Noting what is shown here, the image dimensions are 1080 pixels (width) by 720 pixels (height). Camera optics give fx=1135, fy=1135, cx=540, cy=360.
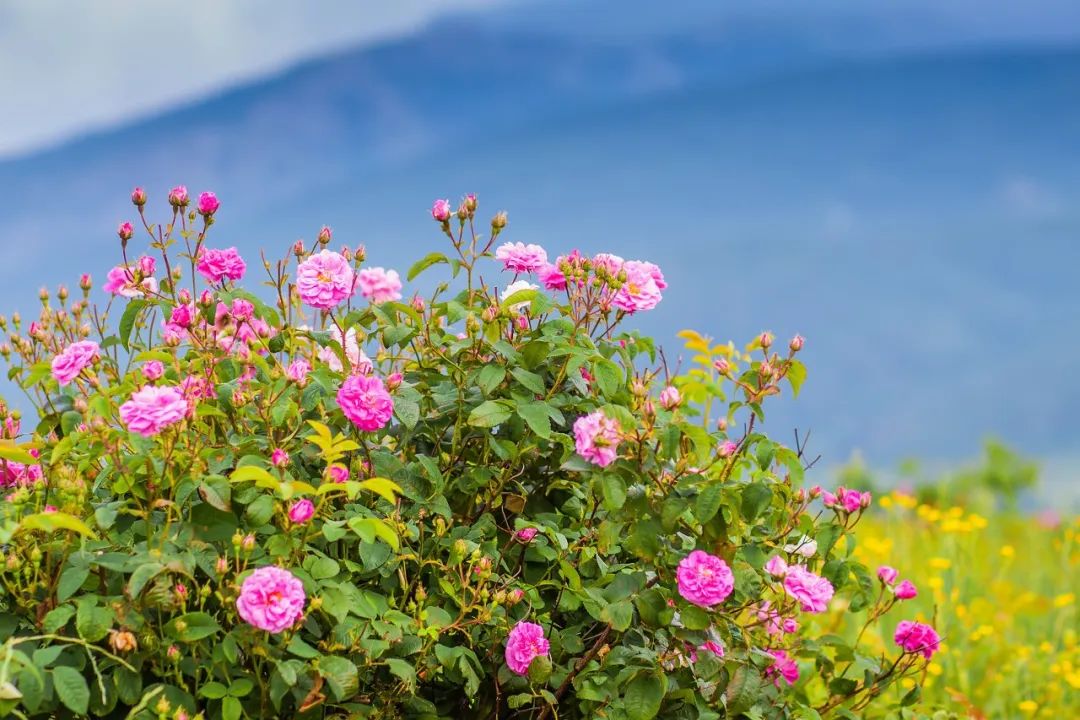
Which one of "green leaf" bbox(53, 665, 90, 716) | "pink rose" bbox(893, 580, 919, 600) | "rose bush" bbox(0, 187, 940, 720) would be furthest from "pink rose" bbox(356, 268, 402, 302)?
"pink rose" bbox(893, 580, 919, 600)

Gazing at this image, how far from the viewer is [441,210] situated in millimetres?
2062

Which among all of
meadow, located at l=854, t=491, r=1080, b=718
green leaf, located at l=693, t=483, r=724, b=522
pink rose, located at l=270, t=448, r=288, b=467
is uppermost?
meadow, located at l=854, t=491, r=1080, b=718

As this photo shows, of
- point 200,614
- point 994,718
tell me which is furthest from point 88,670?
point 994,718

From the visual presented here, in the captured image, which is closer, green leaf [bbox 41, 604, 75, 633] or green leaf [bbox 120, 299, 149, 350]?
green leaf [bbox 41, 604, 75, 633]

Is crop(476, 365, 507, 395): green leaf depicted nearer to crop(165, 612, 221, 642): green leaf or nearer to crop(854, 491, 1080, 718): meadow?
crop(165, 612, 221, 642): green leaf

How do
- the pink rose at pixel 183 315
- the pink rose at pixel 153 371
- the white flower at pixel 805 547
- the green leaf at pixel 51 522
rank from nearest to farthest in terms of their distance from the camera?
the green leaf at pixel 51 522 → the pink rose at pixel 153 371 → the pink rose at pixel 183 315 → the white flower at pixel 805 547

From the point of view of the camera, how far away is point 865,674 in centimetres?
242

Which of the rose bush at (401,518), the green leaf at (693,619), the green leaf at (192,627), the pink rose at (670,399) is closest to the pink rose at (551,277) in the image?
the rose bush at (401,518)

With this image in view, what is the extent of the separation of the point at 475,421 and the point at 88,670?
74cm

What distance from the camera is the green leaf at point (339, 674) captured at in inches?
68.8

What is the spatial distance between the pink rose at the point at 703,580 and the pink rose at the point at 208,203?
1065 mm

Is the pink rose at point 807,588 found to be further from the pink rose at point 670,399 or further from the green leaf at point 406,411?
the green leaf at point 406,411

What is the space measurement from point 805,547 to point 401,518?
0.79 metres

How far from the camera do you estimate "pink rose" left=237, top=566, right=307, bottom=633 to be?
1.65m
